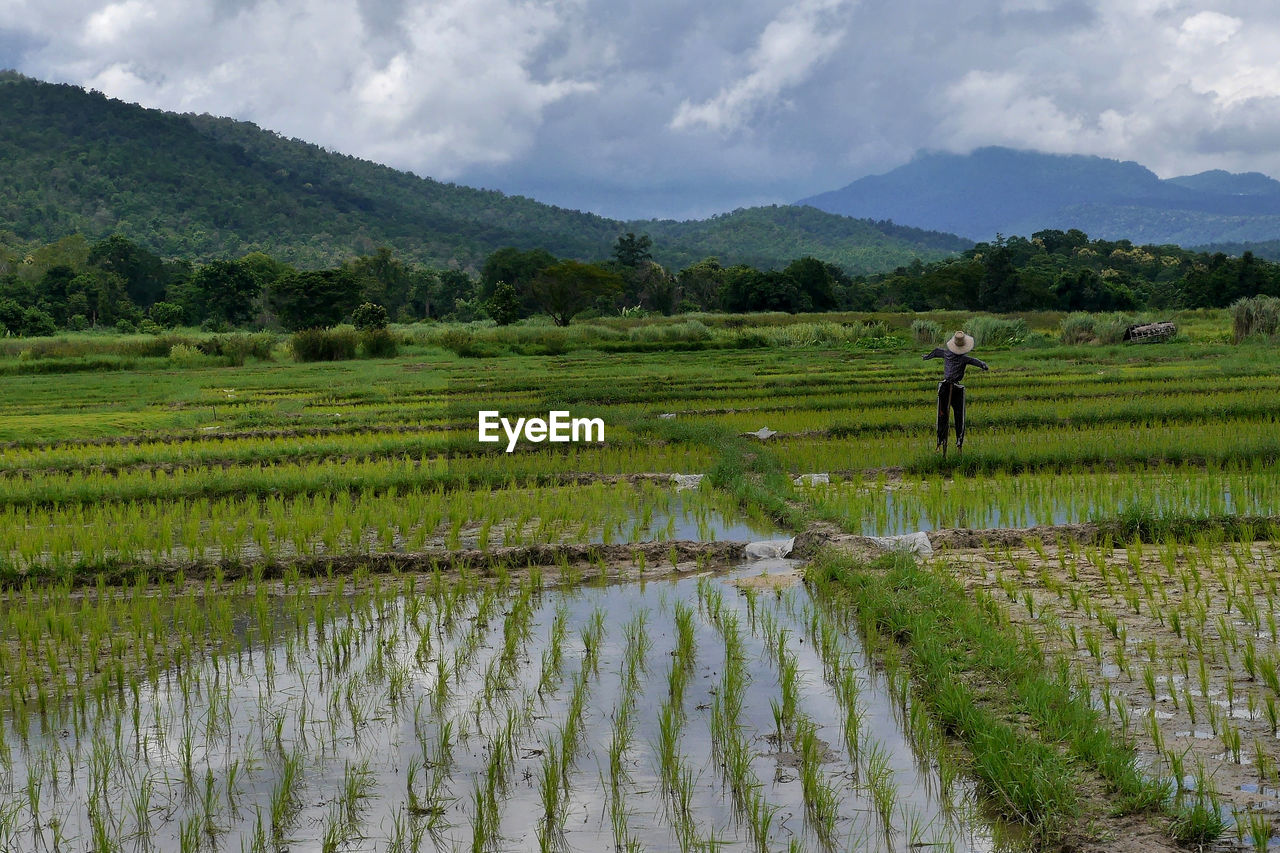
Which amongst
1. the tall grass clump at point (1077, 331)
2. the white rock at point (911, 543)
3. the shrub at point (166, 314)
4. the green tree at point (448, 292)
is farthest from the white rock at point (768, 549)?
the green tree at point (448, 292)

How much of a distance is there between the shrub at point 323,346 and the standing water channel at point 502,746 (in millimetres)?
27606

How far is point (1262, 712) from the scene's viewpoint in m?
3.81

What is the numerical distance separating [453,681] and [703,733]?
1272 millimetres

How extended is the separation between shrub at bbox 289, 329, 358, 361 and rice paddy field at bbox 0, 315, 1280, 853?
20.7 m

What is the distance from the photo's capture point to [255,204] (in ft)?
324

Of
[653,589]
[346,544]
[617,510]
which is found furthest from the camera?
[617,510]

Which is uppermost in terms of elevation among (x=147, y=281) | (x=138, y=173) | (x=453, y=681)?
(x=138, y=173)

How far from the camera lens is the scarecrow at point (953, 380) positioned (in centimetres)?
964

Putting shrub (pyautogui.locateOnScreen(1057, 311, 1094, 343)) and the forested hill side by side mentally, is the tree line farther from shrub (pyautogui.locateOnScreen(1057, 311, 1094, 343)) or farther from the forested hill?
the forested hill

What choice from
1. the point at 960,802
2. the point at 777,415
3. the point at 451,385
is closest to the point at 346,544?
the point at 960,802

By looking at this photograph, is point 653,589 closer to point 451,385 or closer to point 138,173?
point 451,385

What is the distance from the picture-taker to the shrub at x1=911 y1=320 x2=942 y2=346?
35.7m

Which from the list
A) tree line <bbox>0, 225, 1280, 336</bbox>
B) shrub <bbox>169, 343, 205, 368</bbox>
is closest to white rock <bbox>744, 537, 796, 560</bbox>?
shrub <bbox>169, 343, 205, 368</bbox>

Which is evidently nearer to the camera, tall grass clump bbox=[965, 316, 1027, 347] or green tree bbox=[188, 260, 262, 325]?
tall grass clump bbox=[965, 316, 1027, 347]
